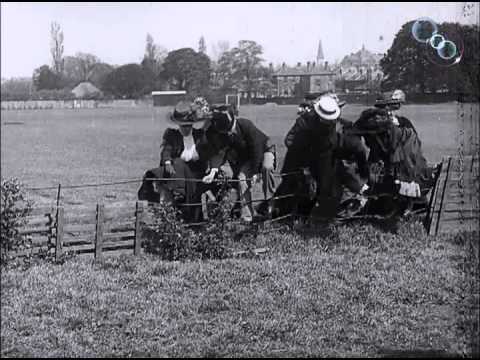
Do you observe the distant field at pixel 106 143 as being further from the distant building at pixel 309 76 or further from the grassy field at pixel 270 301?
the grassy field at pixel 270 301

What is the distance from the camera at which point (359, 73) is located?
11.4 m

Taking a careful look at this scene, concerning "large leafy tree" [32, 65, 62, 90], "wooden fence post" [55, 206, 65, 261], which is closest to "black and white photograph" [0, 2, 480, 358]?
"wooden fence post" [55, 206, 65, 261]

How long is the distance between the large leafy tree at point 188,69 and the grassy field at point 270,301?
601cm

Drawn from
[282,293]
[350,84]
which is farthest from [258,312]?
[350,84]

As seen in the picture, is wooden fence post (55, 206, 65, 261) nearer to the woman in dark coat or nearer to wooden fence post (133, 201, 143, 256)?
wooden fence post (133, 201, 143, 256)

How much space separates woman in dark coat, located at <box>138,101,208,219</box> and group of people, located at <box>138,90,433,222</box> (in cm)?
1

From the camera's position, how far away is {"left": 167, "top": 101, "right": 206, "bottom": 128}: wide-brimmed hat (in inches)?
349

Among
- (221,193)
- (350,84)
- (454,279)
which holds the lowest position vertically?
(454,279)

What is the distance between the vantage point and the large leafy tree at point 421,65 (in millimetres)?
8438

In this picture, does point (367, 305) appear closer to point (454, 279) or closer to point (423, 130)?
point (454, 279)

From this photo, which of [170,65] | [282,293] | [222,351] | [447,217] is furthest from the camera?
[170,65]

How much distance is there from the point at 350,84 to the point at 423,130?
875 inches

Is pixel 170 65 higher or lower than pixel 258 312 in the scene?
higher

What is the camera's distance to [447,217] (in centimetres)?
996
